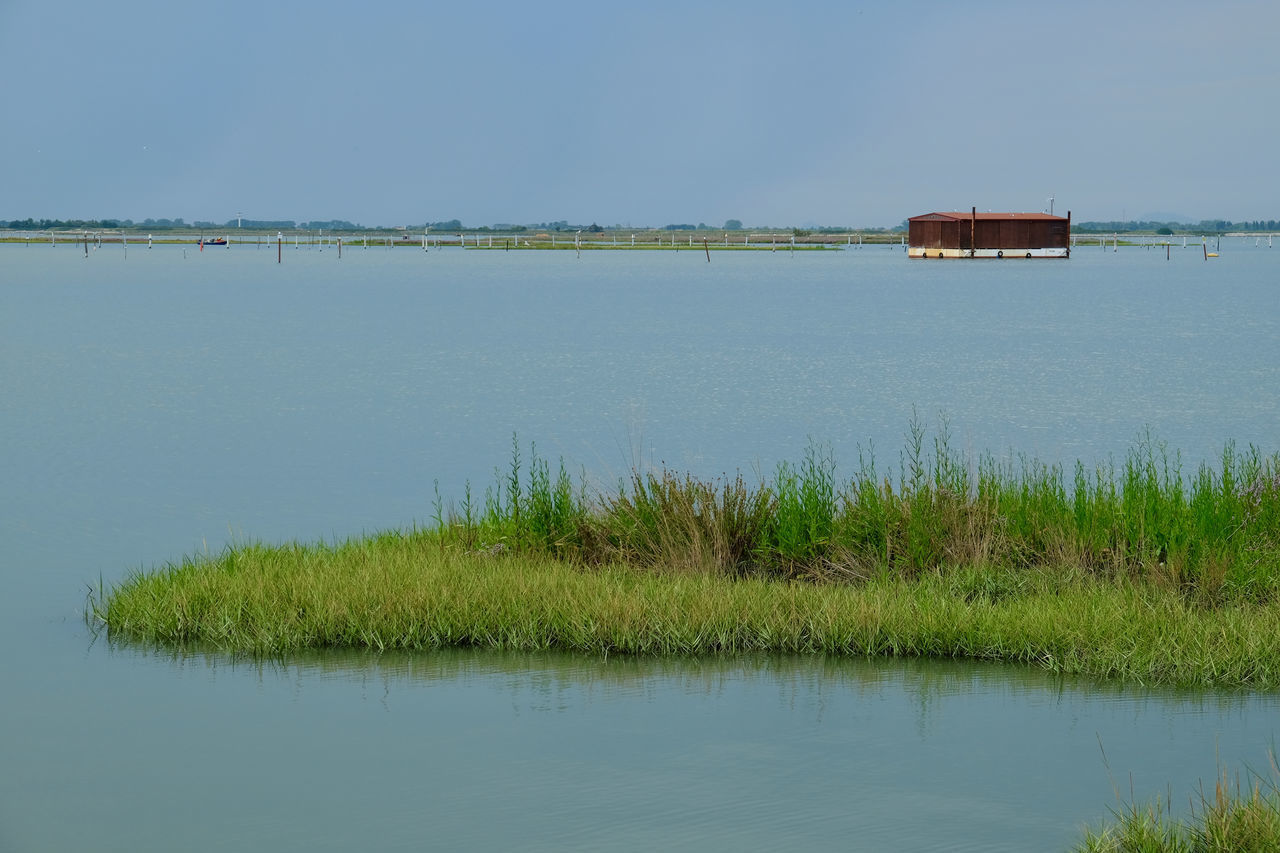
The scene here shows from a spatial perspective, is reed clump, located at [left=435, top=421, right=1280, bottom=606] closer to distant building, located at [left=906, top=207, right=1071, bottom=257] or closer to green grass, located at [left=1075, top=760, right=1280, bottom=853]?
green grass, located at [left=1075, top=760, right=1280, bottom=853]

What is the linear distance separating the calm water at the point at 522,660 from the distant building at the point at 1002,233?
209 ft

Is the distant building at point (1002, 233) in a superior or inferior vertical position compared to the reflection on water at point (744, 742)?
superior

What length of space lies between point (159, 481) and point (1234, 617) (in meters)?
18.7

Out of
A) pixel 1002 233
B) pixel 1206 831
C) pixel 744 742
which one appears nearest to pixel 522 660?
pixel 744 742

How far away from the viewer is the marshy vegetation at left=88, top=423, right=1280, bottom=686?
40.4 ft

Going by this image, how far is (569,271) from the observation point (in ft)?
477

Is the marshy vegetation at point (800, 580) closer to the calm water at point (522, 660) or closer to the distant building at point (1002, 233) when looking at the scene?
the calm water at point (522, 660)

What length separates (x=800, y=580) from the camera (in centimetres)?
1416

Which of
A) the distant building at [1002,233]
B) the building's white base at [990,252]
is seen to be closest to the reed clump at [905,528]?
the distant building at [1002,233]

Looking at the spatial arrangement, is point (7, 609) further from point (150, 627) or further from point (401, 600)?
point (401, 600)

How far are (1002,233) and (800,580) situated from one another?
125 m

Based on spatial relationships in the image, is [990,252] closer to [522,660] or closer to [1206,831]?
[522,660]

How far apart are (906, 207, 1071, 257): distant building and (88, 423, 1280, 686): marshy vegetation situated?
118 meters

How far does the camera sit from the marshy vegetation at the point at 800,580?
12312 millimetres
